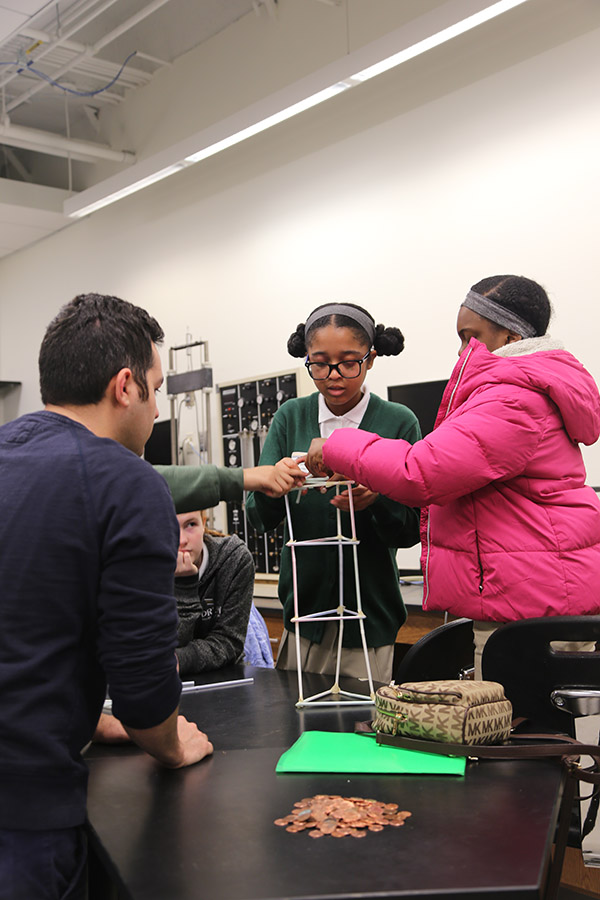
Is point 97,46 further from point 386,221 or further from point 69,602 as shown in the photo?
point 69,602

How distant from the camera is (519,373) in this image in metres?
1.62

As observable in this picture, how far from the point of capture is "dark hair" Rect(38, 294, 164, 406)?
118 cm

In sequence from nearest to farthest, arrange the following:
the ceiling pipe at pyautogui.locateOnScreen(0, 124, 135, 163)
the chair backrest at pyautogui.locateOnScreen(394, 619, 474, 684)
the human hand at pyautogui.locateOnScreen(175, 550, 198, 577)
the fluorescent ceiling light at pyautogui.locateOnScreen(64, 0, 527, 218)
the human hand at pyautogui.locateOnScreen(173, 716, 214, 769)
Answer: the human hand at pyautogui.locateOnScreen(173, 716, 214, 769)
the chair backrest at pyautogui.locateOnScreen(394, 619, 474, 684)
the human hand at pyautogui.locateOnScreen(175, 550, 198, 577)
the fluorescent ceiling light at pyautogui.locateOnScreen(64, 0, 527, 218)
the ceiling pipe at pyautogui.locateOnScreen(0, 124, 135, 163)

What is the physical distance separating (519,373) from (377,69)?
285cm

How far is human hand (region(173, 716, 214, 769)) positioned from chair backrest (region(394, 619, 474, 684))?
511 millimetres

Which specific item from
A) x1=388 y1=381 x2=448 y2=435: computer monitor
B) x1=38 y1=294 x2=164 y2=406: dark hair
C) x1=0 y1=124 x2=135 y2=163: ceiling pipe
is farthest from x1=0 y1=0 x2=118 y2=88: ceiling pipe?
x1=38 y1=294 x2=164 y2=406: dark hair

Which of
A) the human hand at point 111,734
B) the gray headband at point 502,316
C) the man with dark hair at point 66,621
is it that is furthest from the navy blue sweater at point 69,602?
the gray headband at point 502,316

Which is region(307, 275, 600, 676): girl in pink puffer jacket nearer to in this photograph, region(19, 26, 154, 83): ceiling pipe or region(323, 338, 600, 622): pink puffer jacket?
region(323, 338, 600, 622): pink puffer jacket

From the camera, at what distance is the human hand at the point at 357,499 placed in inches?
70.9

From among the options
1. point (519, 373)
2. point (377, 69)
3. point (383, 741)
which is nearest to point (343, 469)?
point (519, 373)

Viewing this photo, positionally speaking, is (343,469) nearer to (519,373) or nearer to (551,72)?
(519,373)

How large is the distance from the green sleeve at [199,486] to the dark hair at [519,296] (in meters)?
0.68

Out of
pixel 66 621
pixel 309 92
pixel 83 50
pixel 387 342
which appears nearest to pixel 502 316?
pixel 387 342

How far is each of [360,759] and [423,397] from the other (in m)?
3.04
